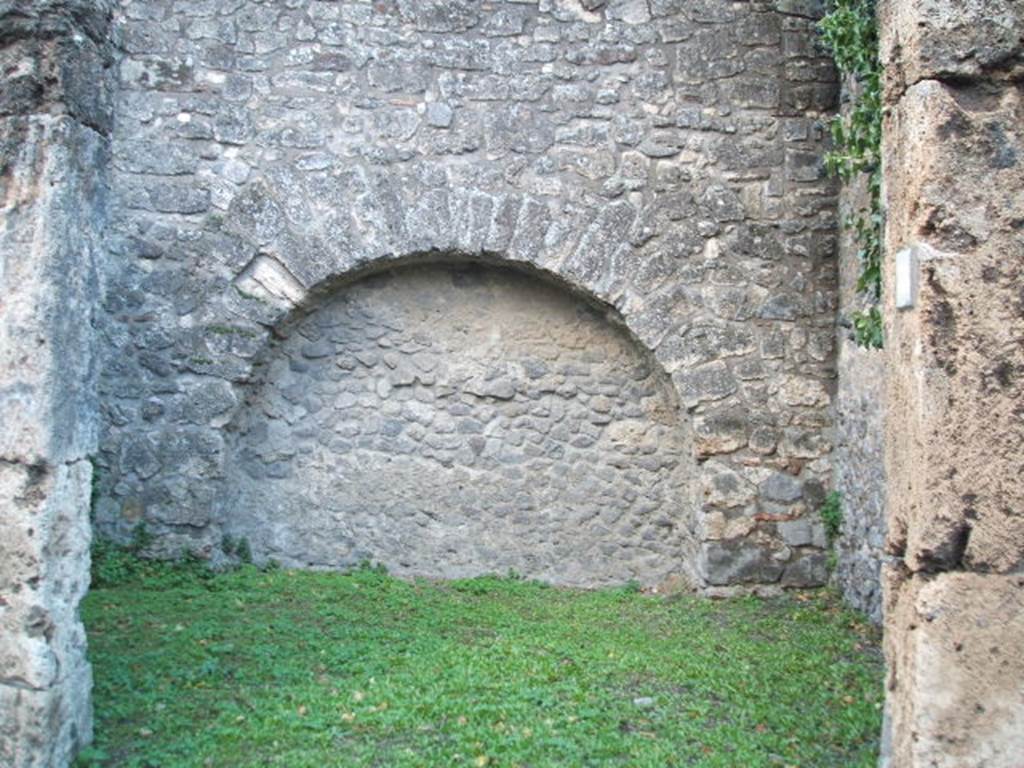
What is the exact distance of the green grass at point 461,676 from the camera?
13.0 feet

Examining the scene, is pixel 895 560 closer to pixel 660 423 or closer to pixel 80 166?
pixel 80 166

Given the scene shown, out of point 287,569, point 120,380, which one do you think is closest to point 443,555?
point 287,569

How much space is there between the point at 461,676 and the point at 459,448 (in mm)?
2390

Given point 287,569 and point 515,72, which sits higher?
point 515,72

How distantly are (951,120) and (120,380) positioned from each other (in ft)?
17.1

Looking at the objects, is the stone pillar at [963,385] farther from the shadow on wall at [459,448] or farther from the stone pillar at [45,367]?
the shadow on wall at [459,448]

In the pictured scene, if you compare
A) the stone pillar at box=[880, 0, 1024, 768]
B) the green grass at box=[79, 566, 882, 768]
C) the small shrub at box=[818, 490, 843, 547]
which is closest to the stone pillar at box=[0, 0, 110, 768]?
the green grass at box=[79, 566, 882, 768]

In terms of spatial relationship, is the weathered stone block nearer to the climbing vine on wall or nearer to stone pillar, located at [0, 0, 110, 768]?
stone pillar, located at [0, 0, 110, 768]

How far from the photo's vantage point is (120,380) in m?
6.49

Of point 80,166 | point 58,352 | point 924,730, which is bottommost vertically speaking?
point 924,730

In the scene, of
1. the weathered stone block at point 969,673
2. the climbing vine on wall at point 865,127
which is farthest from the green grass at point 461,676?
the climbing vine on wall at point 865,127

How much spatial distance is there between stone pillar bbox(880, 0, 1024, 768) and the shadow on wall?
4.09 m

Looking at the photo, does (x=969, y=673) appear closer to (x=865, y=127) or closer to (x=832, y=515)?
(x=865, y=127)

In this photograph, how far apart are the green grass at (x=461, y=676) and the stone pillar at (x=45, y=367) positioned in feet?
1.34
